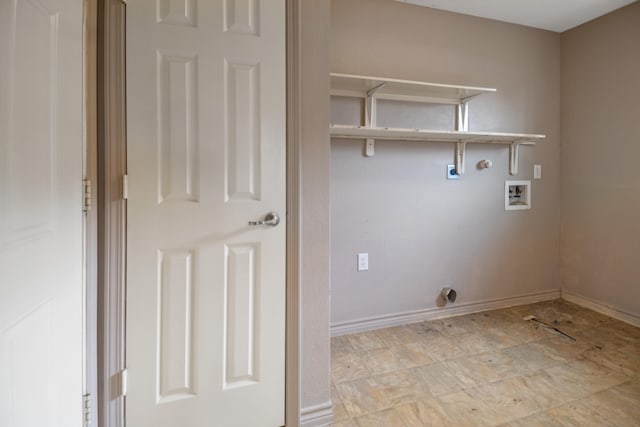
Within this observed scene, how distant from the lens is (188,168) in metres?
1.34

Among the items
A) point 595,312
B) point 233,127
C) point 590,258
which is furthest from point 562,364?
point 233,127

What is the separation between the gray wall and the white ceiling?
75 mm

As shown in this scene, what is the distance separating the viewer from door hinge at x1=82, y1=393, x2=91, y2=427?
46.3 inches

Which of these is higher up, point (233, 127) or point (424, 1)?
point (424, 1)

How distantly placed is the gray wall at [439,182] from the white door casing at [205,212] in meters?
1.07

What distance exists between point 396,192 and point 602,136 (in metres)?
1.82

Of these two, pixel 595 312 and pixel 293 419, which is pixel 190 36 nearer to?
pixel 293 419

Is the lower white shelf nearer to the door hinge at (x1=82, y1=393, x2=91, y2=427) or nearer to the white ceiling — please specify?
the white ceiling

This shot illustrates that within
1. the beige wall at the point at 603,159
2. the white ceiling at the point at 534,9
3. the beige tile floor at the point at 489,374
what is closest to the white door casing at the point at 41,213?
the beige tile floor at the point at 489,374

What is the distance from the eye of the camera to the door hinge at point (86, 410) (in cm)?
118

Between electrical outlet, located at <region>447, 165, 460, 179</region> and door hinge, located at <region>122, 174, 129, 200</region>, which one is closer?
door hinge, located at <region>122, 174, 129, 200</region>

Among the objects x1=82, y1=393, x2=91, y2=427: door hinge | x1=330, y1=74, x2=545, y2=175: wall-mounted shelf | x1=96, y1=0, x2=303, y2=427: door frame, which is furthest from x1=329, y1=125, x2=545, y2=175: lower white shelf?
x1=82, y1=393, x2=91, y2=427: door hinge

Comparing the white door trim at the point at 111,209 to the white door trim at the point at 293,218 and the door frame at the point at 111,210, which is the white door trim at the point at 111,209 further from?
the white door trim at the point at 293,218

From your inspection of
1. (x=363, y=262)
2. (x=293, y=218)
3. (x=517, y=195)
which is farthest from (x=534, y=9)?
(x=293, y=218)
